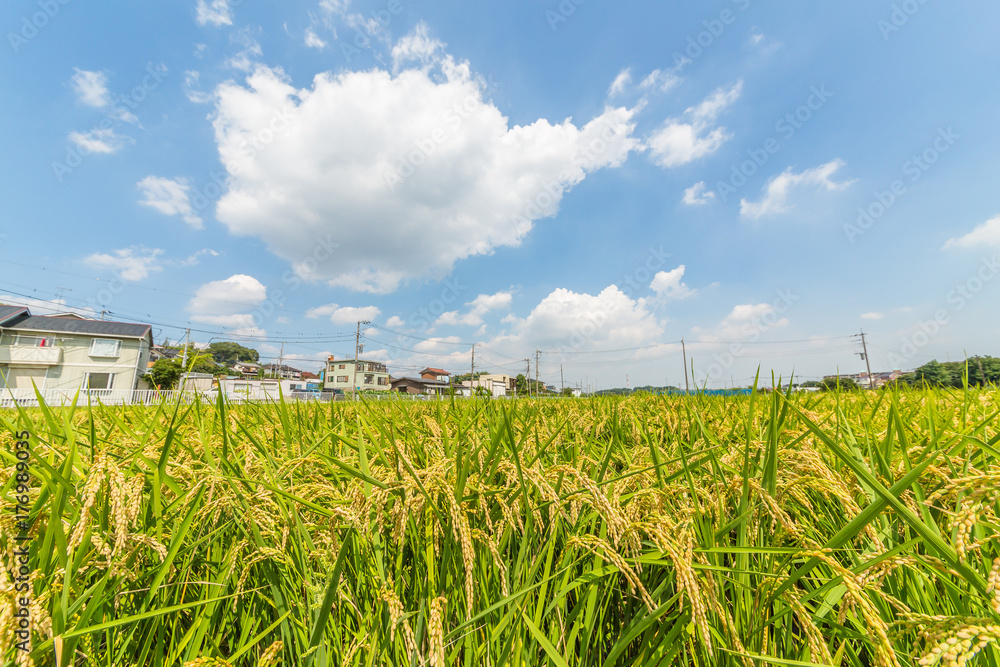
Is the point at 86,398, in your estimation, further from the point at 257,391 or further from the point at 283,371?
the point at 283,371

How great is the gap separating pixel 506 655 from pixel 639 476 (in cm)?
74

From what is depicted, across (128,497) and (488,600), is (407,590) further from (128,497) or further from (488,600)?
(128,497)

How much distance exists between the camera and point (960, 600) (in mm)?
823

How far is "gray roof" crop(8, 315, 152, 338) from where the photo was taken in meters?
32.0

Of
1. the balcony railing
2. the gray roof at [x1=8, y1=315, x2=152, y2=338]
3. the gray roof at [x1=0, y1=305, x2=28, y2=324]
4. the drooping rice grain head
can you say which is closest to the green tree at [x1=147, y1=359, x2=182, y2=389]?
the gray roof at [x1=8, y1=315, x2=152, y2=338]

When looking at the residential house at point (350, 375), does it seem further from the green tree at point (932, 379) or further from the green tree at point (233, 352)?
the green tree at point (932, 379)

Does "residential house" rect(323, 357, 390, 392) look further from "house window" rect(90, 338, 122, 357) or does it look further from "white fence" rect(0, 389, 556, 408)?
"white fence" rect(0, 389, 556, 408)

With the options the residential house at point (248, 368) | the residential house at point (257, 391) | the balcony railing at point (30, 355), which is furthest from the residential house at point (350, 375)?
the residential house at point (257, 391)

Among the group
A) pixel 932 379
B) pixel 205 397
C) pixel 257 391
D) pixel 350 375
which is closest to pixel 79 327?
pixel 350 375

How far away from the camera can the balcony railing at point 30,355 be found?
30406mm

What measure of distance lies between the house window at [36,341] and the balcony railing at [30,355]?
1.69ft

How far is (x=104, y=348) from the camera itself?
32.9m

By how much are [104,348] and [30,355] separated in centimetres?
458

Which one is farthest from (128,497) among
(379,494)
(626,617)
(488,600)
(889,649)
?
(889,649)
